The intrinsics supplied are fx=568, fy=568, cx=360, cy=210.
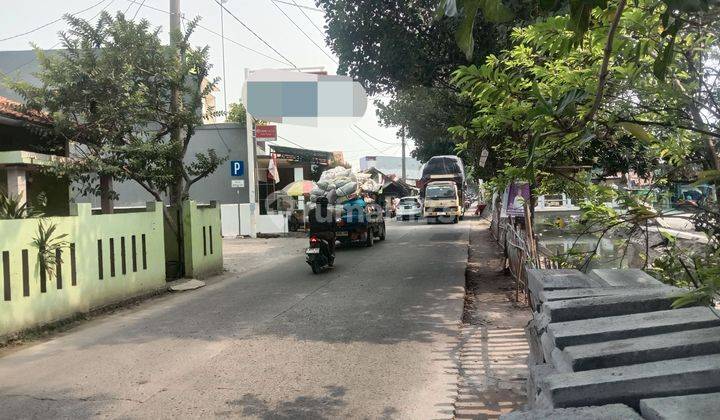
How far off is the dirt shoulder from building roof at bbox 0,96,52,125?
824 cm

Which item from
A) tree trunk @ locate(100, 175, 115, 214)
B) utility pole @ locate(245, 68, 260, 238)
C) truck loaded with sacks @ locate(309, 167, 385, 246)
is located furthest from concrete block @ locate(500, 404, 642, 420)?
utility pole @ locate(245, 68, 260, 238)

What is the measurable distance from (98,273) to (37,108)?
3.89 metres

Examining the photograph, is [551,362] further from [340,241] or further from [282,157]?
[282,157]

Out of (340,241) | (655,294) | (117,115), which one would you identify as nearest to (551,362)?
(655,294)

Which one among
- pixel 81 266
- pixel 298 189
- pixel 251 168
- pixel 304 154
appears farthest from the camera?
pixel 304 154

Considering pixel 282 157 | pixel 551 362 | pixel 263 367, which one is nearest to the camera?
pixel 551 362

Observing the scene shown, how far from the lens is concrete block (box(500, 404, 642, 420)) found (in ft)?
6.37

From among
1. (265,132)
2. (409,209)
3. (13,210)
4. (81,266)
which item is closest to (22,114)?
(13,210)

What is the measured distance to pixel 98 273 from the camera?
863 cm

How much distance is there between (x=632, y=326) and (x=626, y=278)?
126cm

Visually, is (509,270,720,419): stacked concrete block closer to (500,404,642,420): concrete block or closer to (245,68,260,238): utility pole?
(500,404,642,420): concrete block

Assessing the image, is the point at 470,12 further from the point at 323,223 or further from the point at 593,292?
the point at 323,223

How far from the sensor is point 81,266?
8.20 metres

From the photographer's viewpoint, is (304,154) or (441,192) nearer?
(304,154)
